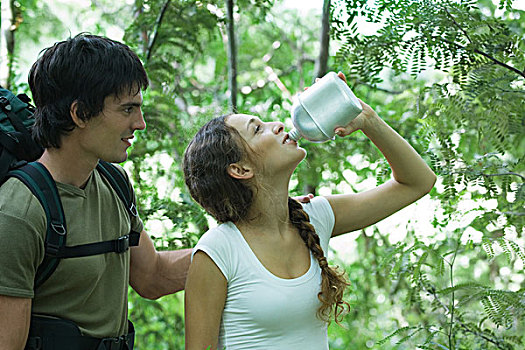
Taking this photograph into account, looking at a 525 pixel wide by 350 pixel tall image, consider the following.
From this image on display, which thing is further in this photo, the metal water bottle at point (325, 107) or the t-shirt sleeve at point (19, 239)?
the metal water bottle at point (325, 107)

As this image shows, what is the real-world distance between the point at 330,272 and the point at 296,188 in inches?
61.7

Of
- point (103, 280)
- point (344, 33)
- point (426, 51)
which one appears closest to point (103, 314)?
point (103, 280)

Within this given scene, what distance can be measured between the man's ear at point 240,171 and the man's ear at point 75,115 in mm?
438

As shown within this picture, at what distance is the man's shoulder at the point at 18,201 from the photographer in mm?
1511

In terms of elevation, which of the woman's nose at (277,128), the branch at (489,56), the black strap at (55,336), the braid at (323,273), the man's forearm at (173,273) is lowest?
the man's forearm at (173,273)

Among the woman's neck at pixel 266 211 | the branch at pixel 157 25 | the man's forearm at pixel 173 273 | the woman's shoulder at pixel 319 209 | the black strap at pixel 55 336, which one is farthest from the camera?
the branch at pixel 157 25

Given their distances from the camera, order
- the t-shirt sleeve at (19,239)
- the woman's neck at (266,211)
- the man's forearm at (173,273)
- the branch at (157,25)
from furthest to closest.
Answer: the branch at (157,25)
the man's forearm at (173,273)
the woman's neck at (266,211)
the t-shirt sleeve at (19,239)

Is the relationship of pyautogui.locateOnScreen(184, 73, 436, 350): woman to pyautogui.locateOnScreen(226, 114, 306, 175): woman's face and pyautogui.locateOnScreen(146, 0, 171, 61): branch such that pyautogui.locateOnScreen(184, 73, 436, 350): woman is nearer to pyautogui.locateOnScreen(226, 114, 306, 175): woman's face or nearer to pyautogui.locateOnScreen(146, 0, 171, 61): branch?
pyautogui.locateOnScreen(226, 114, 306, 175): woman's face

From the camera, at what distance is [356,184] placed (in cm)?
344

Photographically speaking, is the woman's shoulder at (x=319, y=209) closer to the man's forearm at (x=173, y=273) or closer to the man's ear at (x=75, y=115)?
the man's forearm at (x=173, y=273)

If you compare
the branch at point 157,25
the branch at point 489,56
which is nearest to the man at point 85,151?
the branch at point 489,56

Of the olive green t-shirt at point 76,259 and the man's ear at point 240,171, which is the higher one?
the man's ear at point 240,171

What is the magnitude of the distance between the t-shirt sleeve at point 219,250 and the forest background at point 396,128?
2.12 feet

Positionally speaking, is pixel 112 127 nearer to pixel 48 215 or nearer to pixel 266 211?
pixel 48 215
